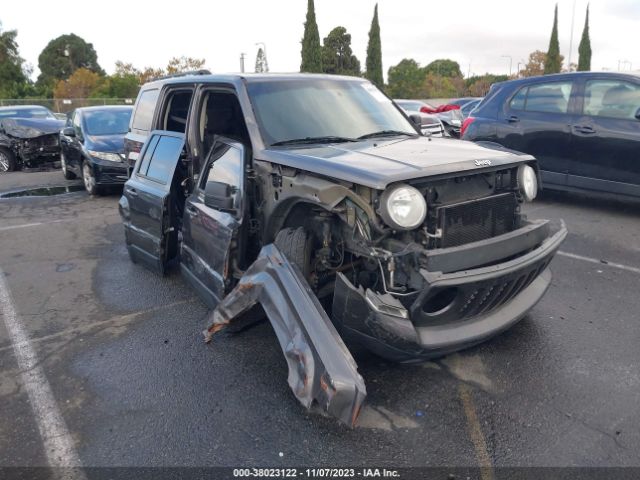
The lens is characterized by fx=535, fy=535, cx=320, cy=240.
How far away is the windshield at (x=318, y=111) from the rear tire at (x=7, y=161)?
1202cm

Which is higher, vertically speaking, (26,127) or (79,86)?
(79,86)

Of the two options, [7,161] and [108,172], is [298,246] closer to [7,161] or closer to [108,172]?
[108,172]

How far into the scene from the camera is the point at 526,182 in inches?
144

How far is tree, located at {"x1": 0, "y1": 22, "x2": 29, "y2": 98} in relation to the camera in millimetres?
43938

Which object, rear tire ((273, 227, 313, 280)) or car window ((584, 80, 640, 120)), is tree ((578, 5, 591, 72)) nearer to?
car window ((584, 80, 640, 120))

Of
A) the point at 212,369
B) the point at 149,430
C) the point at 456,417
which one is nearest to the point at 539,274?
the point at 456,417

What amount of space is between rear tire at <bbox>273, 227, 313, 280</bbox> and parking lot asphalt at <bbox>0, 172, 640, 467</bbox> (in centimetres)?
69

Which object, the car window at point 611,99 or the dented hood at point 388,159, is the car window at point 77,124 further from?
the car window at point 611,99

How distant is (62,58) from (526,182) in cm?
7975

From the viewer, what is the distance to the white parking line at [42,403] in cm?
279

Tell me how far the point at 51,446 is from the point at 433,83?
55.5 metres

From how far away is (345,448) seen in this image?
2.75 meters

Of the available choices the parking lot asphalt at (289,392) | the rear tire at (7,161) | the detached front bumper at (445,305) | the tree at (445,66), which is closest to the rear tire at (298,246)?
the detached front bumper at (445,305)

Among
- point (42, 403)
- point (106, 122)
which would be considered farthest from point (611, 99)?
point (106, 122)
